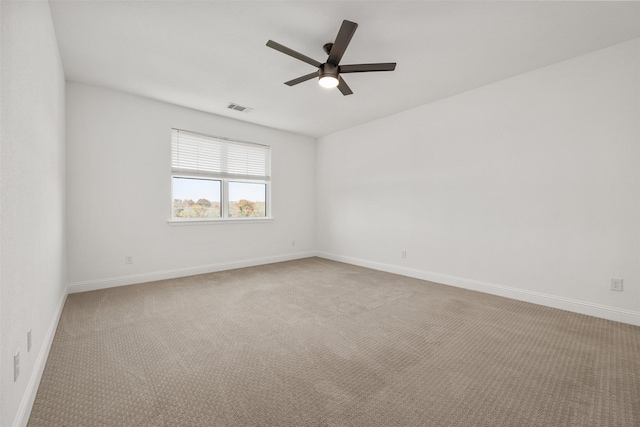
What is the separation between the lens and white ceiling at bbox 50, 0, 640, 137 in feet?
7.45

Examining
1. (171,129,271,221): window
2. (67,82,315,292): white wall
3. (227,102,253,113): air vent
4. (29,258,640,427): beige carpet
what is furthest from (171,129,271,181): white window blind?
(29,258,640,427): beige carpet

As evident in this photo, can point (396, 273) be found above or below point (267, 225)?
below

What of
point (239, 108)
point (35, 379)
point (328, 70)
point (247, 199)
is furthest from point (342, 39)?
point (247, 199)

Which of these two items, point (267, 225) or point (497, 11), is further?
point (267, 225)

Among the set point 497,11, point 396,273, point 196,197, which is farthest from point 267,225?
point 497,11

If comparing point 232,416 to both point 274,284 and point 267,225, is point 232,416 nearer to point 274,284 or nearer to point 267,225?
point 274,284

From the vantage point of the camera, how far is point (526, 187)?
3.37 metres

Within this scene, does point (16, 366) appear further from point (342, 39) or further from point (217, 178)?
point (217, 178)

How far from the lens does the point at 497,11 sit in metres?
2.29

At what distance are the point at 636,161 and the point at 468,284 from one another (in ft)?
7.06

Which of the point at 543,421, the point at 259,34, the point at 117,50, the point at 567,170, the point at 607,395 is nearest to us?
the point at 543,421

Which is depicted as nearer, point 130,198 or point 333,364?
point 333,364

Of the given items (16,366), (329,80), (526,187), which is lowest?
(16,366)

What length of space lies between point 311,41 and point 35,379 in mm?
3302
